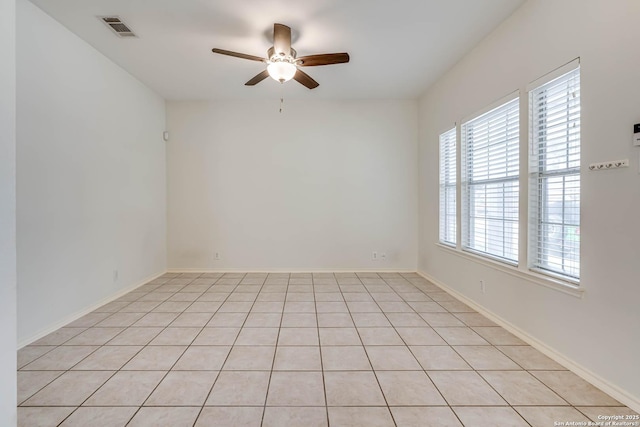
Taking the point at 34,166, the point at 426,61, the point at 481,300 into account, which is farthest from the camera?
the point at 426,61

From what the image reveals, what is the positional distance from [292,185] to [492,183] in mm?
2959

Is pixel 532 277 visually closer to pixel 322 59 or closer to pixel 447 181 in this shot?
pixel 447 181

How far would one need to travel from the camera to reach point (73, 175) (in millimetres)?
2787

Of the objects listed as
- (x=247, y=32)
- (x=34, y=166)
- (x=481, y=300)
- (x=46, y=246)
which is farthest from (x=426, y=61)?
(x=46, y=246)

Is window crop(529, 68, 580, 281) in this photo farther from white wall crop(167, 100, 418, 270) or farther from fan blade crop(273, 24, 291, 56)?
white wall crop(167, 100, 418, 270)

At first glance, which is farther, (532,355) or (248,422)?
(532,355)

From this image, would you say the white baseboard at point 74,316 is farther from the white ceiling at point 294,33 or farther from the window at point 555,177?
the window at point 555,177

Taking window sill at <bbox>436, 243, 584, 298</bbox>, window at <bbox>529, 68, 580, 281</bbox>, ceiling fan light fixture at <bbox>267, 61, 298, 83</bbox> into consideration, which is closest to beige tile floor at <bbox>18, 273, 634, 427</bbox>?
window sill at <bbox>436, 243, 584, 298</bbox>

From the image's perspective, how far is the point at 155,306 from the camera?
10.4ft

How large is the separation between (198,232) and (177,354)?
2777 millimetres

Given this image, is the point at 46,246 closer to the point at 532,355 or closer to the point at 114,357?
the point at 114,357

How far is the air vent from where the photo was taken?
2564mm

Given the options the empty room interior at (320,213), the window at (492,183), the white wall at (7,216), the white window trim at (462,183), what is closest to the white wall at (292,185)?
the empty room interior at (320,213)

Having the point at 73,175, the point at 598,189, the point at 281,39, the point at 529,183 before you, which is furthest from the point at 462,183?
the point at 73,175
